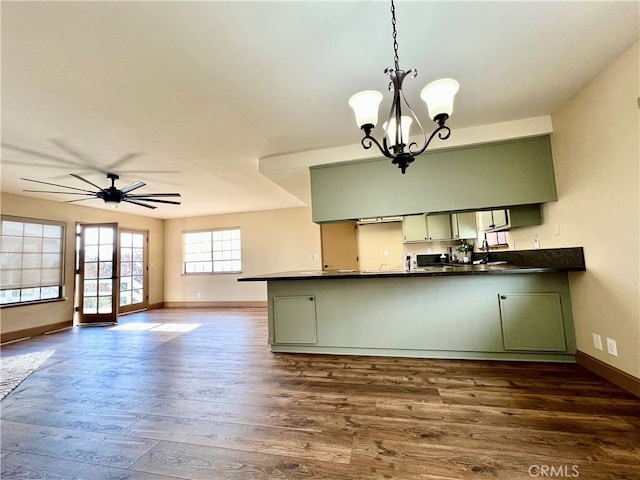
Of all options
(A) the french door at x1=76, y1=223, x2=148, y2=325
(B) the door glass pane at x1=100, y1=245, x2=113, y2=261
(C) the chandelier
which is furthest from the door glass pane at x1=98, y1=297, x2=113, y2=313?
(C) the chandelier

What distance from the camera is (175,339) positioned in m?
4.16

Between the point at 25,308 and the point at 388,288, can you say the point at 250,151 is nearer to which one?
the point at 388,288

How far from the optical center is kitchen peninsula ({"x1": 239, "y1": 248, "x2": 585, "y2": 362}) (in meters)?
2.72

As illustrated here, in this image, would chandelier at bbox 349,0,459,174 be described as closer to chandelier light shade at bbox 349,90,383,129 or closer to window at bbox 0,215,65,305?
chandelier light shade at bbox 349,90,383,129

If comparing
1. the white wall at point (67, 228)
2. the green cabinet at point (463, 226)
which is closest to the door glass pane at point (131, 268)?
the white wall at point (67, 228)

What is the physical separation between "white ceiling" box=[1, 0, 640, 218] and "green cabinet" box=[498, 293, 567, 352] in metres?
1.81

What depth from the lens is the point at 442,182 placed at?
3.07 metres

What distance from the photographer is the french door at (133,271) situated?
6.53m

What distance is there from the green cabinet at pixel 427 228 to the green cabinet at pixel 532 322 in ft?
6.36

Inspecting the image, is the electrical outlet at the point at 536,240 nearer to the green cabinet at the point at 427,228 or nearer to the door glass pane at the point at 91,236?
the green cabinet at the point at 427,228

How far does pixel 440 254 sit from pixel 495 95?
10.3ft

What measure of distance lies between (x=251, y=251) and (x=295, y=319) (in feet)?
13.1

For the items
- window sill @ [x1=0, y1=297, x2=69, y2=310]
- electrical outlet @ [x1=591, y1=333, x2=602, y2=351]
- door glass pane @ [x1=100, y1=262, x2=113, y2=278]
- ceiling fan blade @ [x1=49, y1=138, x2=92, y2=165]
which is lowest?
electrical outlet @ [x1=591, y1=333, x2=602, y2=351]

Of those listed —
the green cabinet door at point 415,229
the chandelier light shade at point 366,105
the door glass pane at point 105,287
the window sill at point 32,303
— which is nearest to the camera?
the chandelier light shade at point 366,105
